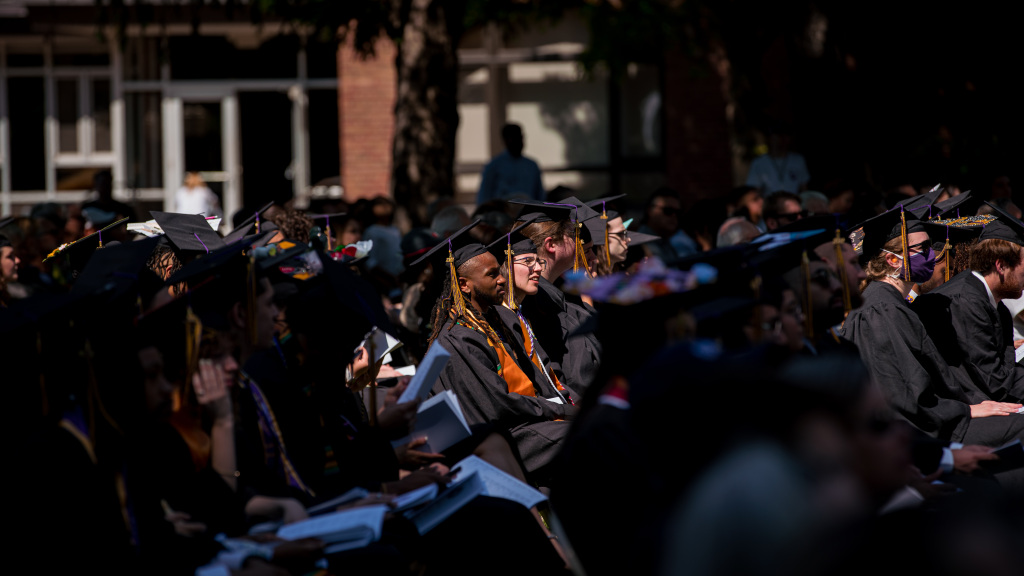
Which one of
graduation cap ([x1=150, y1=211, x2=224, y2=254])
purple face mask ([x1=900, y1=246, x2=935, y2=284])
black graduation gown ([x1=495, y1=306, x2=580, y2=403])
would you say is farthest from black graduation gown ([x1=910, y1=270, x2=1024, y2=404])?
graduation cap ([x1=150, y1=211, x2=224, y2=254])

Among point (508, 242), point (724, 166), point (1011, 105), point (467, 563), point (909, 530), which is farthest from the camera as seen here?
point (724, 166)

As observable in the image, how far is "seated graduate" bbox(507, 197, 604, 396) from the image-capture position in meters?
5.93

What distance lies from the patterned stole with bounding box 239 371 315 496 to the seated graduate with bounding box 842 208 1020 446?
289 centimetres

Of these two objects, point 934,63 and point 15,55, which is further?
point 15,55

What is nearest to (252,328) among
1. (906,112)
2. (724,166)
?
(906,112)

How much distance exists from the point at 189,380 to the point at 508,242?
104 inches

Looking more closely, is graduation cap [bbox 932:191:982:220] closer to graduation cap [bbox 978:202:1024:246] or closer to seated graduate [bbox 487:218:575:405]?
graduation cap [bbox 978:202:1024:246]

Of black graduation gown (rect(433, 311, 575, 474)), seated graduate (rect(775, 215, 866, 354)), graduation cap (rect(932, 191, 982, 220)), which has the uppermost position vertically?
graduation cap (rect(932, 191, 982, 220))

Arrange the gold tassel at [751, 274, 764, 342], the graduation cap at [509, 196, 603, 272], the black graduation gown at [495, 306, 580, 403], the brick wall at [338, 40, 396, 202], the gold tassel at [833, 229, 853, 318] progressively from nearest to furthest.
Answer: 1. the gold tassel at [751, 274, 764, 342]
2. the gold tassel at [833, 229, 853, 318]
3. the black graduation gown at [495, 306, 580, 403]
4. the graduation cap at [509, 196, 603, 272]
5. the brick wall at [338, 40, 396, 202]

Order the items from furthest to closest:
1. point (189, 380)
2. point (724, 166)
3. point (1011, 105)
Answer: point (724, 166)
point (1011, 105)
point (189, 380)

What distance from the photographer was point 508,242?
5645 millimetres

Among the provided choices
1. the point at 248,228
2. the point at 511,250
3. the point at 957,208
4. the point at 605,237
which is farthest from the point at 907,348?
the point at 248,228

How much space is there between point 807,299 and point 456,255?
2.14 metres

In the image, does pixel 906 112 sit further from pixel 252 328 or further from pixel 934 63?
pixel 252 328
